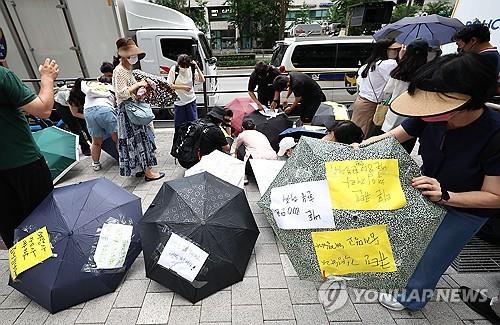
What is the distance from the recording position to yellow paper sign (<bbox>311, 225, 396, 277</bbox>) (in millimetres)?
1206

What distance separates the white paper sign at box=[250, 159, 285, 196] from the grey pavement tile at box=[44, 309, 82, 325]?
160 cm

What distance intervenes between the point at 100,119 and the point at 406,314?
364 centimetres

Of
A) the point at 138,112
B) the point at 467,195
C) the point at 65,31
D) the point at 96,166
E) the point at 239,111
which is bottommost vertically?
the point at 96,166

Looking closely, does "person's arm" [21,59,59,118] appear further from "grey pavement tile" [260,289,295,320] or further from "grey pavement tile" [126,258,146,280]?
"grey pavement tile" [260,289,295,320]

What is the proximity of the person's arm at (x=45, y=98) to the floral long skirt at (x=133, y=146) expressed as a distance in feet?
3.78

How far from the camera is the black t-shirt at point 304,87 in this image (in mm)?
4195

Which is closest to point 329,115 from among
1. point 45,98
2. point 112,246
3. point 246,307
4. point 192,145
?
point 192,145

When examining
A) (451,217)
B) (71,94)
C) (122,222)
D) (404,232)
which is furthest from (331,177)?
(71,94)

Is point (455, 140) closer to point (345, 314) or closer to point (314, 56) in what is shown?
point (345, 314)

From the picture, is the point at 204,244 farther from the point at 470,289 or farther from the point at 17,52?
the point at 17,52

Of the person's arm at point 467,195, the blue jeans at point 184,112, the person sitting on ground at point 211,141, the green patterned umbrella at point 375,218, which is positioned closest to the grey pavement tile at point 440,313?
the green patterned umbrella at point 375,218

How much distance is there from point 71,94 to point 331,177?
3740 mm

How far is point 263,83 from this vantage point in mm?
4461

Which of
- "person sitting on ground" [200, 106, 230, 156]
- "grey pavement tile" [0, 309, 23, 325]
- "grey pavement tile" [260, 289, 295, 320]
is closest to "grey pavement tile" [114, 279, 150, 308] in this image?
"grey pavement tile" [0, 309, 23, 325]
